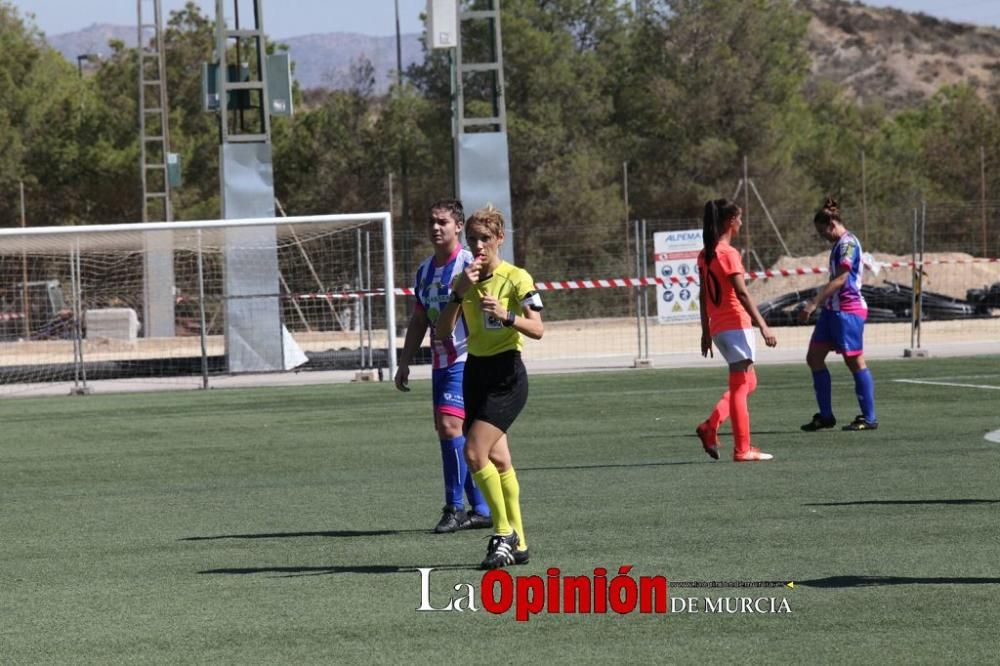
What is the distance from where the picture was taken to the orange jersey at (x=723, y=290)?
40.1 ft

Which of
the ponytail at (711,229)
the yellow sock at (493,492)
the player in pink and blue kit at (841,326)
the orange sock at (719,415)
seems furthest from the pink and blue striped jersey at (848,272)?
the yellow sock at (493,492)

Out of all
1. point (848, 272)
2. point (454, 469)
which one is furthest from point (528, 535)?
point (848, 272)

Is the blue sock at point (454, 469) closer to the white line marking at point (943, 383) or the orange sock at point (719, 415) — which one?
the orange sock at point (719, 415)

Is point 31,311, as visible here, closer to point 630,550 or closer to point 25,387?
point 25,387

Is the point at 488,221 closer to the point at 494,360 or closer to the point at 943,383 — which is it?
the point at 494,360

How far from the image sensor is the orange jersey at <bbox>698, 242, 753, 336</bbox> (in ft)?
40.1

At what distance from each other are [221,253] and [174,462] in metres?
13.4

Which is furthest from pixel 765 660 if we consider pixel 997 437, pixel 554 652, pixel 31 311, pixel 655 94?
pixel 655 94

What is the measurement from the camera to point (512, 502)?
8117mm

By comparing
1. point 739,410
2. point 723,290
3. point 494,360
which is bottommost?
point 739,410

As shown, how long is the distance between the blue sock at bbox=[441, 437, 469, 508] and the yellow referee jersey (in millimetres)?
1275

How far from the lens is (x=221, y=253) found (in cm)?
2677

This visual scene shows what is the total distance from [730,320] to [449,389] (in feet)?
11.7
